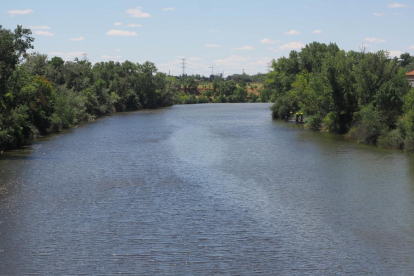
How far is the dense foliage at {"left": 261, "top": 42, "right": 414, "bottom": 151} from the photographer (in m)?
40.1

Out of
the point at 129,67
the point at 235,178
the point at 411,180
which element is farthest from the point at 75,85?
the point at 411,180

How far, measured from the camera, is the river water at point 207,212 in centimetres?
1630

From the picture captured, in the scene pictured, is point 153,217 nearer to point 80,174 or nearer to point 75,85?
point 80,174

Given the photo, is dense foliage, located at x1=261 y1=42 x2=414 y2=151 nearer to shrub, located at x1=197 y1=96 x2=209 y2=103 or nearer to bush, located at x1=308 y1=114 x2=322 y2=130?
bush, located at x1=308 y1=114 x2=322 y2=130

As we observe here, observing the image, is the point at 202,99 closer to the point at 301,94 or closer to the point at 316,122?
the point at 301,94

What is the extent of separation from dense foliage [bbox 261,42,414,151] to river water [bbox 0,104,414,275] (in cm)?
371

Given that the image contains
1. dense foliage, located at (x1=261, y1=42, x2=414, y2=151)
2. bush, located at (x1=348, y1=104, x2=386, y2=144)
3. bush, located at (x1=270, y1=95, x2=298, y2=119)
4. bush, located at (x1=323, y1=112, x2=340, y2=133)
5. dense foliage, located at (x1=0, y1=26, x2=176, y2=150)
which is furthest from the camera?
bush, located at (x1=270, y1=95, x2=298, y2=119)

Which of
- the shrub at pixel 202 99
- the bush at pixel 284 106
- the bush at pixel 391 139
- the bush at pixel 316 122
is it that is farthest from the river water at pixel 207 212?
the shrub at pixel 202 99

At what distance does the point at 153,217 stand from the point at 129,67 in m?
97.3

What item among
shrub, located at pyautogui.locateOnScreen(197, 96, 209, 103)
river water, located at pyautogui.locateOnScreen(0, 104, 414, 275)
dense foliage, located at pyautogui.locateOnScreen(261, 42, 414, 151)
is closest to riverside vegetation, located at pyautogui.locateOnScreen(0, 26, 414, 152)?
dense foliage, located at pyautogui.locateOnScreen(261, 42, 414, 151)

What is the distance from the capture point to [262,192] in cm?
2577

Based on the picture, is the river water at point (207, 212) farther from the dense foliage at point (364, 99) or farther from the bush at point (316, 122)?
the bush at point (316, 122)

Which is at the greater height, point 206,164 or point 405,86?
point 405,86

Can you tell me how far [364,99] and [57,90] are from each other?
130 ft
